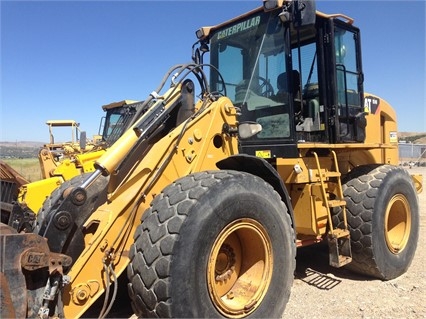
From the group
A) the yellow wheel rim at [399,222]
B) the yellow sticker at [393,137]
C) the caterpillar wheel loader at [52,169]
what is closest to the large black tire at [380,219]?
the yellow wheel rim at [399,222]

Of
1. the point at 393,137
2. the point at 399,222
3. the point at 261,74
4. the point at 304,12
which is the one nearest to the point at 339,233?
the point at 399,222

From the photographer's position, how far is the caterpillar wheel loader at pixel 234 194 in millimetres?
2563

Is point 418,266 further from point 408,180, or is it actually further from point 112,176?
point 112,176

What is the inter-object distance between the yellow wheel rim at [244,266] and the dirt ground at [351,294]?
0.83 metres

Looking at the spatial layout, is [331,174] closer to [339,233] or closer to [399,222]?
[339,233]

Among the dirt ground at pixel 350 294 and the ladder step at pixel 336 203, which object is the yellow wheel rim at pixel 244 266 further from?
the ladder step at pixel 336 203

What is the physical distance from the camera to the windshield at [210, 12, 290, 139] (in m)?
4.42

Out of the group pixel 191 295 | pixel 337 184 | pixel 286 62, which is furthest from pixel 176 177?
pixel 337 184

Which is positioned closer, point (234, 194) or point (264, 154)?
point (234, 194)

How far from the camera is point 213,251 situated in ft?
9.19

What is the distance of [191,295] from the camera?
8.39 feet

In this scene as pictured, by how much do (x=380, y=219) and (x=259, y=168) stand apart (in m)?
2.04

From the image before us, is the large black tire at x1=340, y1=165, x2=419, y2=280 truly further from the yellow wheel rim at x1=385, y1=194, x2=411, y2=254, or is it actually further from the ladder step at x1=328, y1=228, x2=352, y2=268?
the ladder step at x1=328, y1=228, x2=352, y2=268

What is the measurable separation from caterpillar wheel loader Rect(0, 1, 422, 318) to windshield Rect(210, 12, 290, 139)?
1 cm
